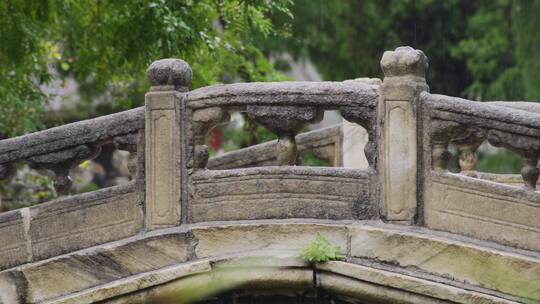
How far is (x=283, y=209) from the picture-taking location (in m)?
8.27

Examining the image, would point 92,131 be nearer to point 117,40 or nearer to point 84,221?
point 84,221

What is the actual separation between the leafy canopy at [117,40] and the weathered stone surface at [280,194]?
3.23 metres

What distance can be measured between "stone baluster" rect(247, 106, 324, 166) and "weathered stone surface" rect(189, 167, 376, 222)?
12 cm

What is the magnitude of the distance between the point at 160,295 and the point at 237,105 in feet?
4.10

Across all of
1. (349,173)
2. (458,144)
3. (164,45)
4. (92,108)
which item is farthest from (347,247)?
(92,108)

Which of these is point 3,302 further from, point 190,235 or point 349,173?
point 349,173

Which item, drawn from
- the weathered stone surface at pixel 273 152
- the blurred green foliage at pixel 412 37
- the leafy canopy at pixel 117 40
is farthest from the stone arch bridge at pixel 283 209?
the blurred green foliage at pixel 412 37

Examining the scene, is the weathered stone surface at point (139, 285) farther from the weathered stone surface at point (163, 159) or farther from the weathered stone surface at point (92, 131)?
the weathered stone surface at point (92, 131)

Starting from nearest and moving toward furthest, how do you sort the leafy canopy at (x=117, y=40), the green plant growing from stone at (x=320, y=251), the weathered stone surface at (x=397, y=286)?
the weathered stone surface at (x=397, y=286) → the green plant growing from stone at (x=320, y=251) → the leafy canopy at (x=117, y=40)

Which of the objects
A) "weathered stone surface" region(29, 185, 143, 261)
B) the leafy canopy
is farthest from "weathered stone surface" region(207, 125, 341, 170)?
"weathered stone surface" region(29, 185, 143, 261)

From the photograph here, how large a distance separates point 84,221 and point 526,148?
2761mm

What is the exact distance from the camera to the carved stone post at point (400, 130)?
793 centimetres

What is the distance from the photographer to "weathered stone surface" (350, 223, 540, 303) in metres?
7.64

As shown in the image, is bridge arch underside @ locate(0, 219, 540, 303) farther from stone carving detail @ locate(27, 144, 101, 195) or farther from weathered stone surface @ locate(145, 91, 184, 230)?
stone carving detail @ locate(27, 144, 101, 195)
